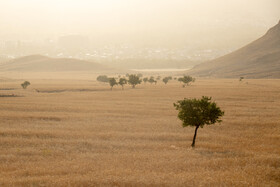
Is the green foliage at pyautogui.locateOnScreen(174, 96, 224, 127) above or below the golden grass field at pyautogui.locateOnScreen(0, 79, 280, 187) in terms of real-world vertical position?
above

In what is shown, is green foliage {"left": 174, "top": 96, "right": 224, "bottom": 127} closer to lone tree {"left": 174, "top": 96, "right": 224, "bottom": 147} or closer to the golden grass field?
lone tree {"left": 174, "top": 96, "right": 224, "bottom": 147}

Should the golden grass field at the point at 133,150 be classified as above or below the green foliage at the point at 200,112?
below

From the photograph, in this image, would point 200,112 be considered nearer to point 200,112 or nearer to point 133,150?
point 200,112

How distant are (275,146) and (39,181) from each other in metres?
26.7

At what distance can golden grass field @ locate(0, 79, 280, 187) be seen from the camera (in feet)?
70.6

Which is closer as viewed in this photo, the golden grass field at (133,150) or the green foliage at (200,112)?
the golden grass field at (133,150)

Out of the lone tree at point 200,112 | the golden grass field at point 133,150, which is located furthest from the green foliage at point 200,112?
the golden grass field at point 133,150

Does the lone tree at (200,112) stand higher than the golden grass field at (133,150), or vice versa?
the lone tree at (200,112)

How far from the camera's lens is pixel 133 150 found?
1232 inches

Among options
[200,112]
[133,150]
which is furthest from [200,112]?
[133,150]

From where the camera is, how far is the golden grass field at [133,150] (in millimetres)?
21516

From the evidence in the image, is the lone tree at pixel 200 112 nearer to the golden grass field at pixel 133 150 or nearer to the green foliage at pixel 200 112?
the green foliage at pixel 200 112

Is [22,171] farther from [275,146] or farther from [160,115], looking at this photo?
[160,115]

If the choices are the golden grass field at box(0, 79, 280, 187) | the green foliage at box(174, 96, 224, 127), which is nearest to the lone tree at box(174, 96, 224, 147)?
the green foliage at box(174, 96, 224, 127)
